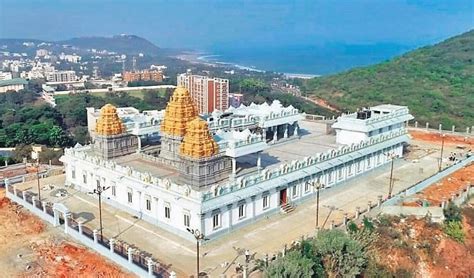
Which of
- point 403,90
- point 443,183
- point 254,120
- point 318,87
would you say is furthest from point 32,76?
point 443,183

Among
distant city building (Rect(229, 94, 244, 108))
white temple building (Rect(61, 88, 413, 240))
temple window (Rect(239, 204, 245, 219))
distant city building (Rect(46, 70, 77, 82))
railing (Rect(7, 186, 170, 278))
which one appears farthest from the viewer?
distant city building (Rect(46, 70, 77, 82))

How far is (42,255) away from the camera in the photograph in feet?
98.6

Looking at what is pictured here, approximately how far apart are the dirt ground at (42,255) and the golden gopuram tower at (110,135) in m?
7.62

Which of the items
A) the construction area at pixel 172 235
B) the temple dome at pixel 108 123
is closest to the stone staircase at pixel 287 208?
the construction area at pixel 172 235

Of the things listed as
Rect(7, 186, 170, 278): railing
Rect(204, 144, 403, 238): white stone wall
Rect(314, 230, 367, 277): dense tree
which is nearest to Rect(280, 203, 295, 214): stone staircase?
Rect(204, 144, 403, 238): white stone wall

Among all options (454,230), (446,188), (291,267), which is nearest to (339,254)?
(291,267)

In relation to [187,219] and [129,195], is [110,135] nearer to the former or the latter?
[129,195]

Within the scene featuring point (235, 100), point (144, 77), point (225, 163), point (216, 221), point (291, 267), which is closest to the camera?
point (291, 267)

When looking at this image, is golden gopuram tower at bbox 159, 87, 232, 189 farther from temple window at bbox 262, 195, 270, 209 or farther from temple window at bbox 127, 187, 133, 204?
temple window at bbox 127, 187, 133, 204

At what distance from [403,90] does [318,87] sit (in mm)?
23306

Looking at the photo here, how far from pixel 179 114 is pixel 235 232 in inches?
416

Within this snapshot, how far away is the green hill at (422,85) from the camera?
271 ft

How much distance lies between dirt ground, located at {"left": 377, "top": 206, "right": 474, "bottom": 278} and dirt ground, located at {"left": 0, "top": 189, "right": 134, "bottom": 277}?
16111 mm

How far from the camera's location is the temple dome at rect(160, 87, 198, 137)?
125 ft
